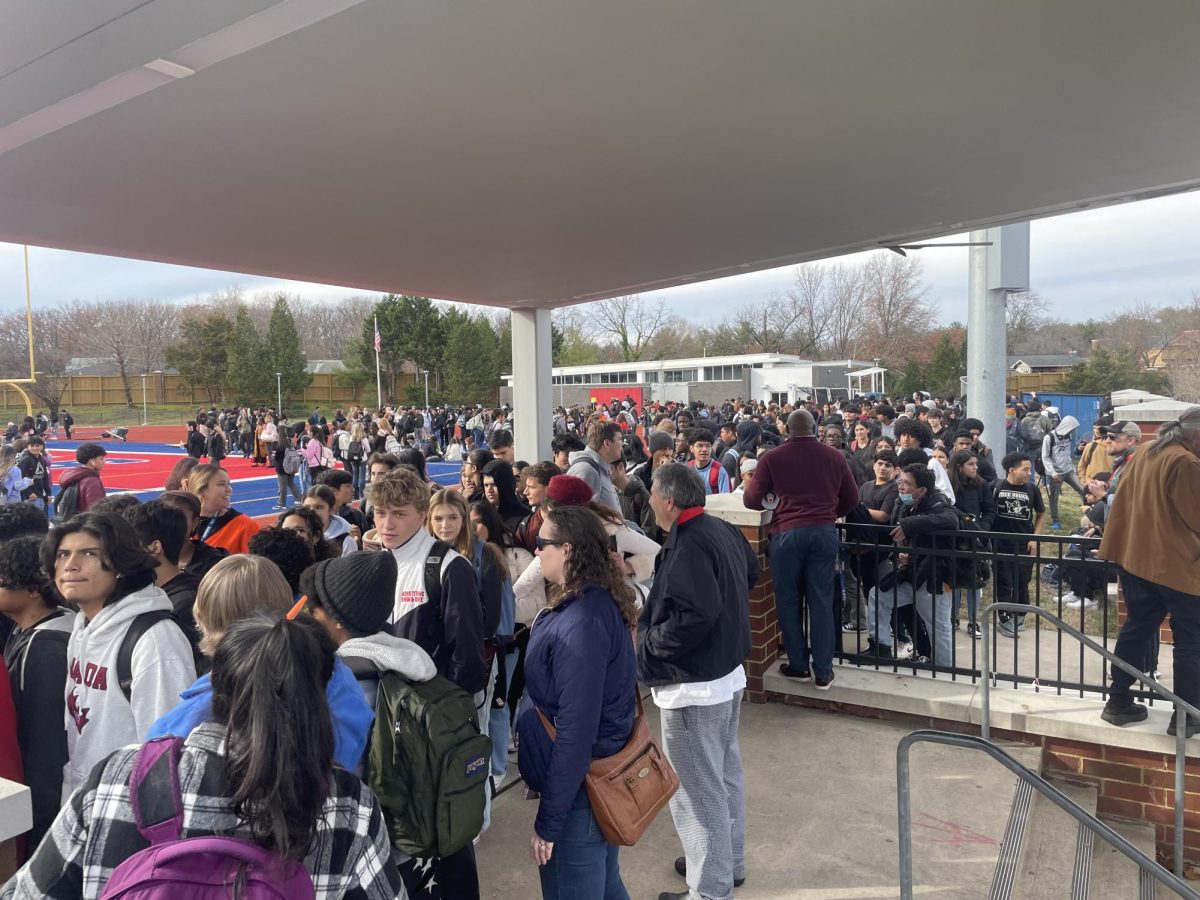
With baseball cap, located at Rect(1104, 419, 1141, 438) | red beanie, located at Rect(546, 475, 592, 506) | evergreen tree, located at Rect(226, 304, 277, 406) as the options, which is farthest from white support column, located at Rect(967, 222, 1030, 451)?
evergreen tree, located at Rect(226, 304, 277, 406)

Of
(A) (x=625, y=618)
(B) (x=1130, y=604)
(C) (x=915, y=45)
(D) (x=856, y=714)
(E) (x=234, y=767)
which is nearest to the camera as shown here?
(E) (x=234, y=767)

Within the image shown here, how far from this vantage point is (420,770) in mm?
2236

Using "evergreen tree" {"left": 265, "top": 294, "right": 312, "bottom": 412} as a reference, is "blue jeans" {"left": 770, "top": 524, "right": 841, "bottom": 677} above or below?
below

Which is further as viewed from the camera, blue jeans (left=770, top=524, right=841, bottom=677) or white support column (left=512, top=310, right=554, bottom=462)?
white support column (left=512, top=310, right=554, bottom=462)

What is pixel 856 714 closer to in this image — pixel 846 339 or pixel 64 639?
pixel 64 639

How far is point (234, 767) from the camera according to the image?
4.62ft

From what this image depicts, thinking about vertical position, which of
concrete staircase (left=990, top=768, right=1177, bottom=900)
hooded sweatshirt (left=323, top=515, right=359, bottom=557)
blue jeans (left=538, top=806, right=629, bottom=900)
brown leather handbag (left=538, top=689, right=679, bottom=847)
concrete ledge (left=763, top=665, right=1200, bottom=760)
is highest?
hooded sweatshirt (left=323, top=515, right=359, bottom=557)

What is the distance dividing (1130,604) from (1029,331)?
75215 mm

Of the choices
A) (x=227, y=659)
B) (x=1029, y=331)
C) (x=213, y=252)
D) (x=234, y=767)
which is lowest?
(x=234, y=767)

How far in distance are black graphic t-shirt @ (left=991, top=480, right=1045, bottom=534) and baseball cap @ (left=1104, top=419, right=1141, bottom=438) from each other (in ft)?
4.62

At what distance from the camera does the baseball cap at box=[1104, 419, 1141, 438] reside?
7.81 meters

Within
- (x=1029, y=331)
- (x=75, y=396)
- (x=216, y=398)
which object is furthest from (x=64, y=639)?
(x=1029, y=331)

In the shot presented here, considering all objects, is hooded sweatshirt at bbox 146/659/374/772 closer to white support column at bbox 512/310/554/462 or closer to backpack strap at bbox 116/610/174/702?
backpack strap at bbox 116/610/174/702

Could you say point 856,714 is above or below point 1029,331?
below
